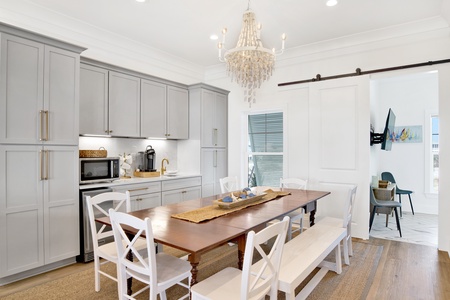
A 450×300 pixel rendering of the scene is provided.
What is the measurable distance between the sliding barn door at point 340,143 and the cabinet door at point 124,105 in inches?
109

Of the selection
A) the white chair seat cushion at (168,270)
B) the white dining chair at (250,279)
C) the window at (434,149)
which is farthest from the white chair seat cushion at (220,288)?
the window at (434,149)

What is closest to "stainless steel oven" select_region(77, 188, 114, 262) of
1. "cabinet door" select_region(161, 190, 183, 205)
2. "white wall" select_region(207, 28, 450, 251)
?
"cabinet door" select_region(161, 190, 183, 205)

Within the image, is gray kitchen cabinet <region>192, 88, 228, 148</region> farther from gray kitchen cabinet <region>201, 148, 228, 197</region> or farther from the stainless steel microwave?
the stainless steel microwave

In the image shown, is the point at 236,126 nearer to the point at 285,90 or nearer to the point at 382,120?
the point at 285,90

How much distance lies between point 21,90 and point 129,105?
143cm

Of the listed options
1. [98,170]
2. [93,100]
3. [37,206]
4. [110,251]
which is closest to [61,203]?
[37,206]

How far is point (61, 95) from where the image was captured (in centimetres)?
297

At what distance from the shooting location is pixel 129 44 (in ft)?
13.8

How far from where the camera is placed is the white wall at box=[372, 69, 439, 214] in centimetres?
562

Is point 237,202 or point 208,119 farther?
point 208,119

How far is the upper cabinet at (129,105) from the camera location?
349cm

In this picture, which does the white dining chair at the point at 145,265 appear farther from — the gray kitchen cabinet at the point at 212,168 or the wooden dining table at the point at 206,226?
the gray kitchen cabinet at the point at 212,168

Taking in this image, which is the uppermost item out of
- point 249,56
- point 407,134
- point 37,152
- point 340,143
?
point 249,56

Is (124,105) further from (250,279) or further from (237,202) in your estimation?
(250,279)
